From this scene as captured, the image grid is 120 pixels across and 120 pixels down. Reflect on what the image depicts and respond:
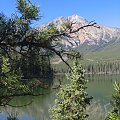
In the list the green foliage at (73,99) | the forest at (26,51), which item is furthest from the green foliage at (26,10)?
the green foliage at (73,99)

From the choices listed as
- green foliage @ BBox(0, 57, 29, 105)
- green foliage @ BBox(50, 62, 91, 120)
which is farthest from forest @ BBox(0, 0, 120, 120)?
green foliage @ BBox(50, 62, 91, 120)

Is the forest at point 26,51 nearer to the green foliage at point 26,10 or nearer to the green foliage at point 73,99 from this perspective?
the green foliage at point 26,10

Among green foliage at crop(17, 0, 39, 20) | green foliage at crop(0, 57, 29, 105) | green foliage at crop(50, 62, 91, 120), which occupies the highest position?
green foliage at crop(17, 0, 39, 20)

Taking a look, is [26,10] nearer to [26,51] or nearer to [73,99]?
[26,51]

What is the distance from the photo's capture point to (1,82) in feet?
18.2

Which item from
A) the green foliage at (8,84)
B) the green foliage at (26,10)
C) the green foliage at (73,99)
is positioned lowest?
the green foliage at (73,99)

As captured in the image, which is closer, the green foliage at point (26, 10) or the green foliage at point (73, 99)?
the green foliage at point (26, 10)

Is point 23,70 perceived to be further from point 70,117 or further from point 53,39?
point 70,117

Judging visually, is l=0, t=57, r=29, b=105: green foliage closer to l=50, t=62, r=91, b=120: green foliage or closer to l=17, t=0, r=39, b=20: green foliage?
l=17, t=0, r=39, b=20: green foliage

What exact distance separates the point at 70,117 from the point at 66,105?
1.42 metres

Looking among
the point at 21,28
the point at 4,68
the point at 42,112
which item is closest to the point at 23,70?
the point at 4,68

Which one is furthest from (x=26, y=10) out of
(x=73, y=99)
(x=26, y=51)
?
(x=73, y=99)

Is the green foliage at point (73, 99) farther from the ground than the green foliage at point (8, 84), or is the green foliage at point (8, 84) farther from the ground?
the green foliage at point (8, 84)

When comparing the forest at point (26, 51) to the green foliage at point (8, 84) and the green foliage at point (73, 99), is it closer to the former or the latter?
the green foliage at point (8, 84)
